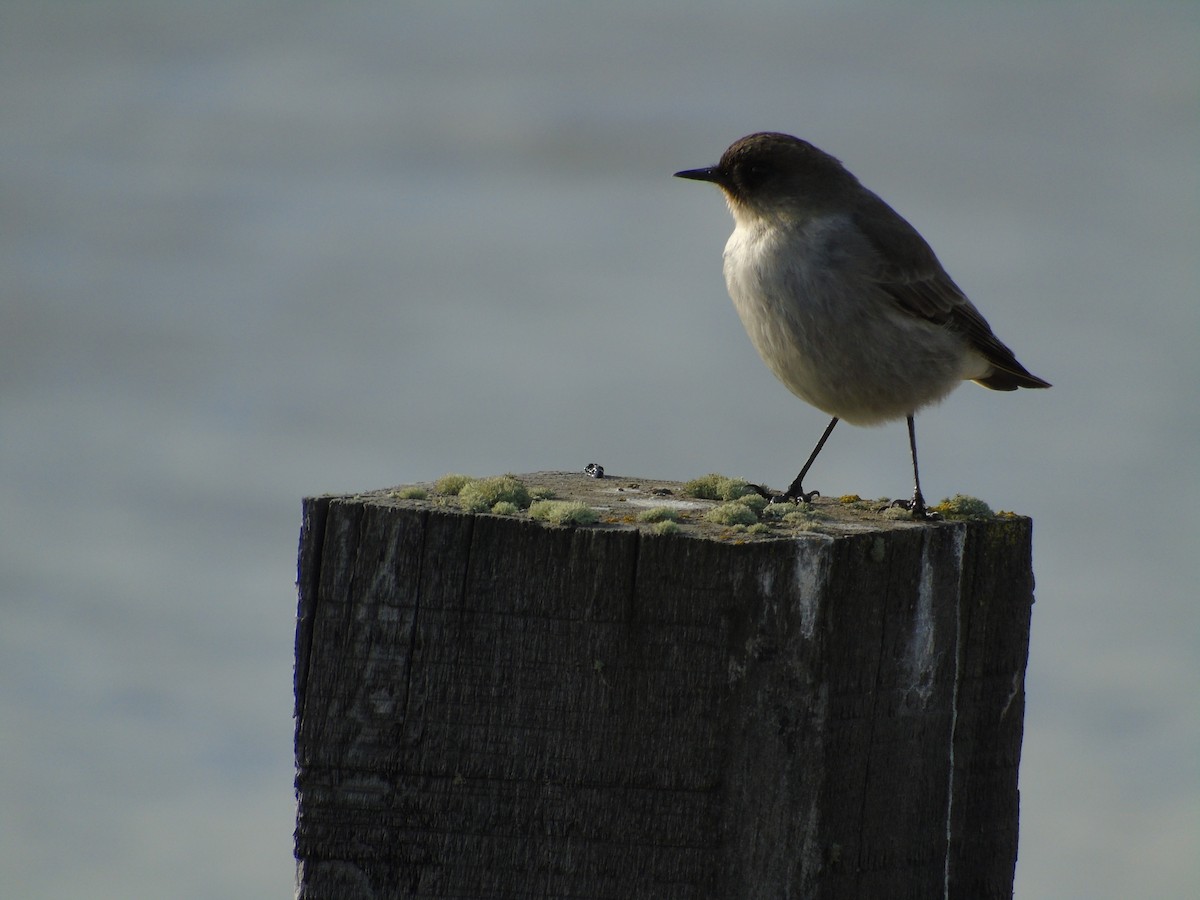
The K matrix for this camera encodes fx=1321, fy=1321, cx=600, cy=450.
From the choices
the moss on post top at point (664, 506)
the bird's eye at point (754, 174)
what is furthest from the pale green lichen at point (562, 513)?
the bird's eye at point (754, 174)

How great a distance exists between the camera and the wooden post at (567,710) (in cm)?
288

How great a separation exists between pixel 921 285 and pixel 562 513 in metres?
2.97

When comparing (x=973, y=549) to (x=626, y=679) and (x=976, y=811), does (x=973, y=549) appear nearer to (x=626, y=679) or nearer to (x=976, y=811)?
(x=976, y=811)

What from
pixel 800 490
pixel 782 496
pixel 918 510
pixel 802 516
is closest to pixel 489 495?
pixel 802 516

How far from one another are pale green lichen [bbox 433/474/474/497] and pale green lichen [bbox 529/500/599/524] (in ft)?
1.07

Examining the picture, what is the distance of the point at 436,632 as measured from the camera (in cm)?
292

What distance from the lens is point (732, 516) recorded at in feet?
10.6

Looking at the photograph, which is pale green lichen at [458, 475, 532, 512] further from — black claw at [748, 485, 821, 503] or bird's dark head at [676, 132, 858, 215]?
bird's dark head at [676, 132, 858, 215]

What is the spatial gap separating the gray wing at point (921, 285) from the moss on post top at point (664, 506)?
1385mm

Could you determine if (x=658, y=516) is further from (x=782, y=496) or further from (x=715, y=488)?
(x=782, y=496)

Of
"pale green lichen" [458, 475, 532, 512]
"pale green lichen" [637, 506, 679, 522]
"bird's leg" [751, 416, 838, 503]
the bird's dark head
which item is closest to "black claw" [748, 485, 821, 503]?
"bird's leg" [751, 416, 838, 503]

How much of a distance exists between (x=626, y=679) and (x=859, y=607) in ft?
2.00

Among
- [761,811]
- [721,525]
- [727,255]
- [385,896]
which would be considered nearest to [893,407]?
[727,255]

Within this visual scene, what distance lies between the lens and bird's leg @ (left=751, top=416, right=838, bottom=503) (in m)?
4.35
